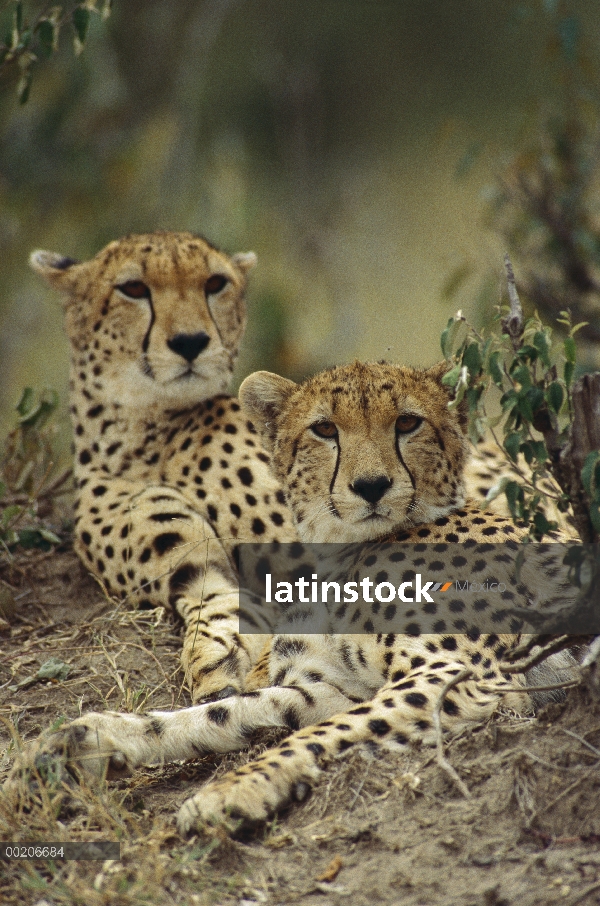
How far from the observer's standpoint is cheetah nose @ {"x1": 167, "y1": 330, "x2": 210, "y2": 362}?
4.34m

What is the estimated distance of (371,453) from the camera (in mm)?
3266

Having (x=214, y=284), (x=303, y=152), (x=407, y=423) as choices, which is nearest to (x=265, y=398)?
(x=407, y=423)

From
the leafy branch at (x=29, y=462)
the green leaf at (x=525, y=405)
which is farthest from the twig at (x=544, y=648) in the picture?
the leafy branch at (x=29, y=462)

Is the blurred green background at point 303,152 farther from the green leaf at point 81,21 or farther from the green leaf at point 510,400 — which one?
the green leaf at point 510,400

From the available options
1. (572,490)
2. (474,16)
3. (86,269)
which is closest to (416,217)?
(474,16)

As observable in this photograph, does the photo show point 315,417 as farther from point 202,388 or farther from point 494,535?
point 202,388

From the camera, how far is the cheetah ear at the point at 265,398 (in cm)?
373

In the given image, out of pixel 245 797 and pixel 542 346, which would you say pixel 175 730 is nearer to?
pixel 245 797

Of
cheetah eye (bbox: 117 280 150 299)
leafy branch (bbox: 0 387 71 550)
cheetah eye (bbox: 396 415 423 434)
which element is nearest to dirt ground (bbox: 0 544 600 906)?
cheetah eye (bbox: 396 415 423 434)

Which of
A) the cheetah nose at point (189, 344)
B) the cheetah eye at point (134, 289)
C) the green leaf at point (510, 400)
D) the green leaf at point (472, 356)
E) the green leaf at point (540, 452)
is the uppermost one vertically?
the cheetah eye at point (134, 289)

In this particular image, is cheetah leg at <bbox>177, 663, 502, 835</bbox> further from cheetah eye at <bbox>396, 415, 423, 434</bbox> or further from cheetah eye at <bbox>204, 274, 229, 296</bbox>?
cheetah eye at <bbox>204, 274, 229, 296</bbox>

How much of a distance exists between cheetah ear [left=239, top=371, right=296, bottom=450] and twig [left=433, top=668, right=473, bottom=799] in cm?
126

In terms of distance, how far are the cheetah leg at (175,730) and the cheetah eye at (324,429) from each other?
72cm

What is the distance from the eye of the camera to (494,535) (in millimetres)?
3330
